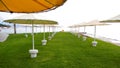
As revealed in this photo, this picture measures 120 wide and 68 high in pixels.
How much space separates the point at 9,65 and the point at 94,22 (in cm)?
714

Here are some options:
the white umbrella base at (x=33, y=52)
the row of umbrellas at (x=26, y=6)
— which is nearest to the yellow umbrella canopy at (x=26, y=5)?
the row of umbrellas at (x=26, y=6)

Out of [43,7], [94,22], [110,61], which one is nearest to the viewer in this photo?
[43,7]

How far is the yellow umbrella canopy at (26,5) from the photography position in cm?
231

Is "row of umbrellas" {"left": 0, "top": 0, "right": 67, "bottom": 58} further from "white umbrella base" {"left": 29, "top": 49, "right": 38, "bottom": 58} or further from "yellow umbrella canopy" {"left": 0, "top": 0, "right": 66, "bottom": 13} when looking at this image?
"white umbrella base" {"left": 29, "top": 49, "right": 38, "bottom": 58}

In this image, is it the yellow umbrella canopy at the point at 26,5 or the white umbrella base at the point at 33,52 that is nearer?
the yellow umbrella canopy at the point at 26,5

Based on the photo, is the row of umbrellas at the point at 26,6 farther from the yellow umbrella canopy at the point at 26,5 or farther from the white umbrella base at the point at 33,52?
the white umbrella base at the point at 33,52

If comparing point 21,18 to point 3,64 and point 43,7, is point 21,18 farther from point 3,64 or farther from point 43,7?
point 43,7

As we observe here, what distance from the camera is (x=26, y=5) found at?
2.50 meters

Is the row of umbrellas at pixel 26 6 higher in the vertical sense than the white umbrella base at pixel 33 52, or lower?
higher

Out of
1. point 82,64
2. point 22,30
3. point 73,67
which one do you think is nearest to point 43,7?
point 73,67

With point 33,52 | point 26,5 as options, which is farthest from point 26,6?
point 33,52

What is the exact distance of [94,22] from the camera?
517 inches

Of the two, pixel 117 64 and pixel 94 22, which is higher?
pixel 94 22

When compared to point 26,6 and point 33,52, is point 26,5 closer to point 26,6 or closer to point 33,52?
point 26,6
